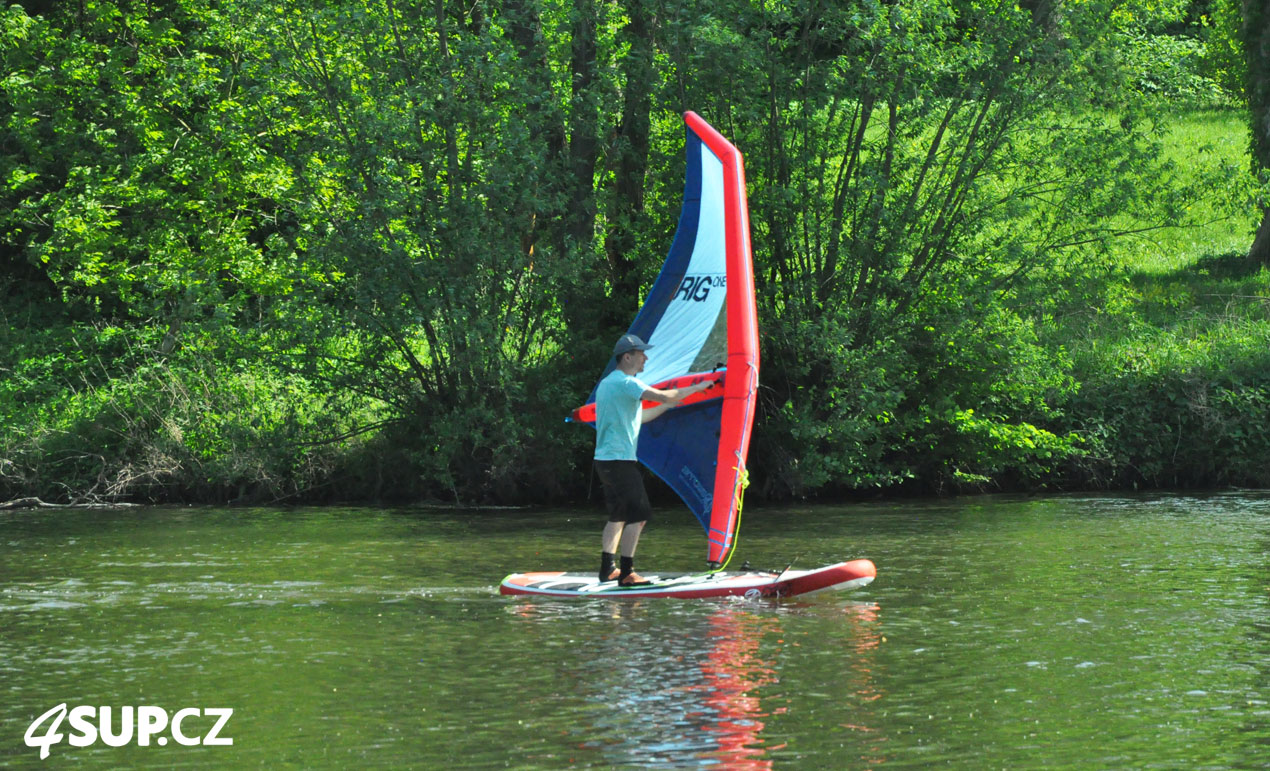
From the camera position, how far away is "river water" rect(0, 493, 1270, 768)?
7.40 meters

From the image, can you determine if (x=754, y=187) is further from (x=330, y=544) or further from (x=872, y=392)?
(x=330, y=544)

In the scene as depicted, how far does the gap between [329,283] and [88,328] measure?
7.82 metres

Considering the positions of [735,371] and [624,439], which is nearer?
[624,439]

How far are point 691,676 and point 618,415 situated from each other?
11.7 feet

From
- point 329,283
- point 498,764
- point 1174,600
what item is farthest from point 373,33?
point 498,764

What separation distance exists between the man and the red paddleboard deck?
0.74ft

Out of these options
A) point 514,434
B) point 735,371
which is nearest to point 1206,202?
point 514,434

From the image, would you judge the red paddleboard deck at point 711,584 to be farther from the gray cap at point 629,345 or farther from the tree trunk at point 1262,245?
the tree trunk at point 1262,245

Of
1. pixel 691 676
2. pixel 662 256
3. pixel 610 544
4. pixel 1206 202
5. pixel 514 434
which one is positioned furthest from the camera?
pixel 1206 202

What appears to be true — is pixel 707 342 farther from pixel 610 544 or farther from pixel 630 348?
pixel 610 544

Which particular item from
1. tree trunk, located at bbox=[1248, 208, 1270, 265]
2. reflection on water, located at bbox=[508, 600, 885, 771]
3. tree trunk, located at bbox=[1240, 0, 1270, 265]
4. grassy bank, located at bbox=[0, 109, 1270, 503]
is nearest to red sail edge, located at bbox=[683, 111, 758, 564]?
reflection on water, located at bbox=[508, 600, 885, 771]

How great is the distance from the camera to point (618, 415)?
12.2 metres

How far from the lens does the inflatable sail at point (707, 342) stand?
12398 millimetres

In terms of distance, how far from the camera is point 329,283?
20.3 m
